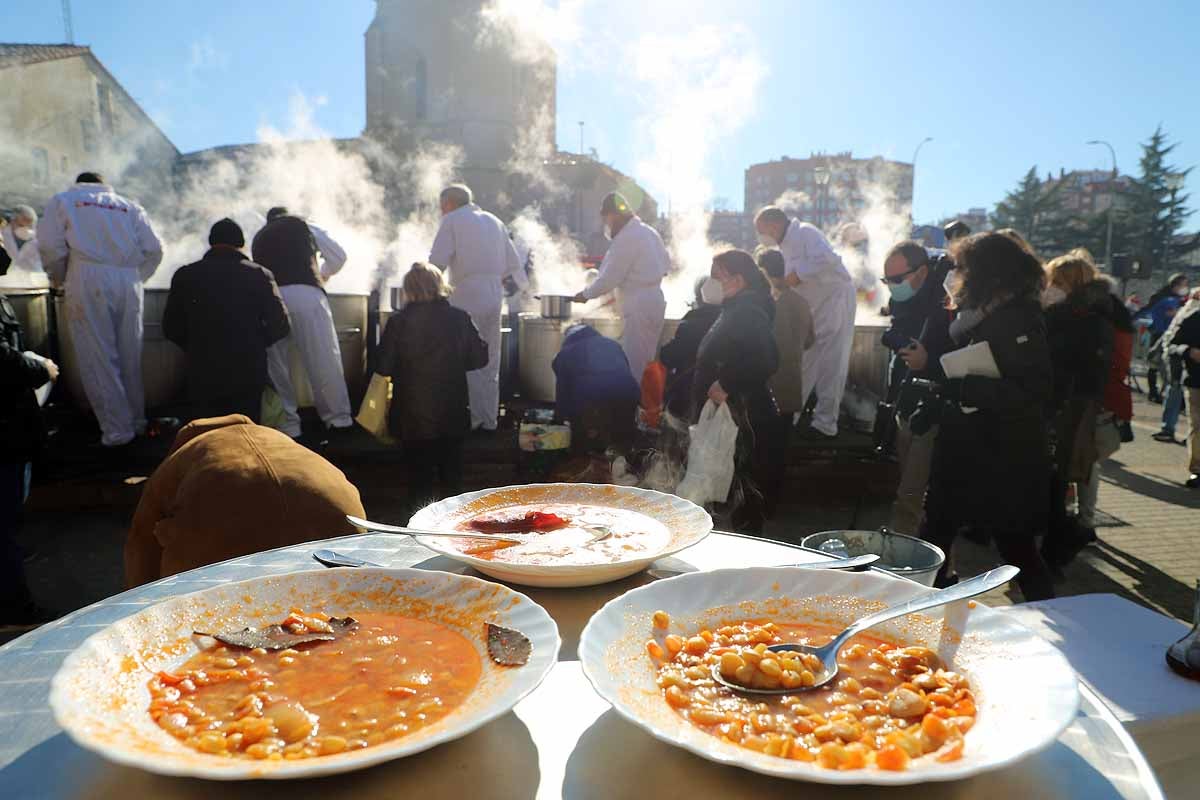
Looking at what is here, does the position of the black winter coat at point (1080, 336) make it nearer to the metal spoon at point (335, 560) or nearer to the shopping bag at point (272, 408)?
the metal spoon at point (335, 560)

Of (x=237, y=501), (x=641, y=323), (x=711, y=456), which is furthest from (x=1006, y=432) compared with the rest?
(x=641, y=323)

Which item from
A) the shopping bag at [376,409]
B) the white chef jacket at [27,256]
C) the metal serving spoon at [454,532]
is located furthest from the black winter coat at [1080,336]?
the white chef jacket at [27,256]

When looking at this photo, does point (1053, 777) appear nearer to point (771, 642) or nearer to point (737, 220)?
point (771, 642)

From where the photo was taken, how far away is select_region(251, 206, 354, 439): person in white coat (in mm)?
6738

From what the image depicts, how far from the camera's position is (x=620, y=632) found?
3.85ft

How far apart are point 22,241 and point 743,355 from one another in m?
9.02

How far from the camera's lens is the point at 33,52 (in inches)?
976

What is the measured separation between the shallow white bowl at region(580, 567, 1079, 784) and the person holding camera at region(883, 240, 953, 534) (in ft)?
11.6

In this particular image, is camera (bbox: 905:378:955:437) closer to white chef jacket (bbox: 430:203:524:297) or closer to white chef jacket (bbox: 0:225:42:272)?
white chef jacket (bbox: 430:203:524:297)

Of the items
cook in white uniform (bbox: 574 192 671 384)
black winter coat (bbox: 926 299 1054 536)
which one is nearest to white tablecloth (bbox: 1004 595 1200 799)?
black winter coat (bbox: 926 299 1054 536)

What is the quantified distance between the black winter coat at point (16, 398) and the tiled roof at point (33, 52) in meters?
25.6

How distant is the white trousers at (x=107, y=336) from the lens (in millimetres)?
6309

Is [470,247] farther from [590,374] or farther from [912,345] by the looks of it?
[912,345]

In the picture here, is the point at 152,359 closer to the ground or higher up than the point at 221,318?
closer to the ground
